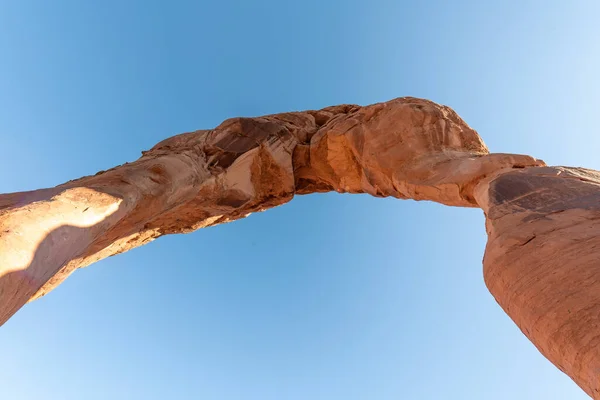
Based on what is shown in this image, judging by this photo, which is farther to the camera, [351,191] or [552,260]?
[351,191]

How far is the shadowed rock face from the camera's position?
4496 millimetres

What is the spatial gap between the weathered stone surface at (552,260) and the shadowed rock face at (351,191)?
0.02 metres

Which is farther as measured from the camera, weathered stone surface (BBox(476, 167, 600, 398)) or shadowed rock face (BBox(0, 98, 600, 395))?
shadowed rock face (BBox(0, 98, 600, 395))

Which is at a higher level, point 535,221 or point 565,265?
point 535,221

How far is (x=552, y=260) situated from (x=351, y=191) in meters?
9.66

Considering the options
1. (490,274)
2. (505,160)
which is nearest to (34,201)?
(490,274)

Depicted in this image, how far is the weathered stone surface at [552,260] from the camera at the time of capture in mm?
3842

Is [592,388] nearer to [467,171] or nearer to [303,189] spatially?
[467,171]

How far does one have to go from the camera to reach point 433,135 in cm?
1095

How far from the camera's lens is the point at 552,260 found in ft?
15.5

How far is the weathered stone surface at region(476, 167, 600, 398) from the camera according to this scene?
12.6 feet

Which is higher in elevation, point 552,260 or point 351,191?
point 351,191

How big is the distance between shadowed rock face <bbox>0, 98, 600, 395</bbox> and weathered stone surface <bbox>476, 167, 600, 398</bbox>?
2 centimetres

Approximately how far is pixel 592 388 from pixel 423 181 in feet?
21.8
